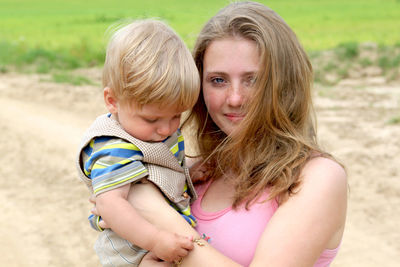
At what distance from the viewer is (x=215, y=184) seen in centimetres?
259

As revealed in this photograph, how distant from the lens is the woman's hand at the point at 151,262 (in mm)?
2121

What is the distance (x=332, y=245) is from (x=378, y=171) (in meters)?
4.45

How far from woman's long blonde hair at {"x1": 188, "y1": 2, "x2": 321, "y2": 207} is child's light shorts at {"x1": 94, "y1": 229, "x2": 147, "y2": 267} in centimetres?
47

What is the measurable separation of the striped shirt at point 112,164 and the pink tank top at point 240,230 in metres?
0.40

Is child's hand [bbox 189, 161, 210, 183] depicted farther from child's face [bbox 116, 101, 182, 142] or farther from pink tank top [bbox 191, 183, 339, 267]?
child's face [bbox 116, 101, 182, 142]

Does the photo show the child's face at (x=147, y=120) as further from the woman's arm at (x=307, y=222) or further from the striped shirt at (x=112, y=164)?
the woman's arm at (x=307, y=222)

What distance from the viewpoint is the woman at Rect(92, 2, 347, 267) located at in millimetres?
2031

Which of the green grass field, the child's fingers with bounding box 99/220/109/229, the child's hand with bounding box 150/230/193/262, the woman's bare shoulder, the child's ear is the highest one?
the child's ear

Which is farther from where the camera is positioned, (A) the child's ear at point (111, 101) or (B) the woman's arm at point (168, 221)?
(A) the child's ear at point (111, 101)

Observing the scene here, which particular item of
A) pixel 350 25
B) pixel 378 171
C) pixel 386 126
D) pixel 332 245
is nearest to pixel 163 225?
pixel 332 245

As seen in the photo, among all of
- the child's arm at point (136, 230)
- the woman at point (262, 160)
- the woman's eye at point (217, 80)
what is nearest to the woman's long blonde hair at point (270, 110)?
the woman at point (262, 160)

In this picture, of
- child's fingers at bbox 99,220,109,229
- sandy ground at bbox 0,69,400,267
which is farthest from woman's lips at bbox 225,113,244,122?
sandy ground at bbox 0,69,400,267

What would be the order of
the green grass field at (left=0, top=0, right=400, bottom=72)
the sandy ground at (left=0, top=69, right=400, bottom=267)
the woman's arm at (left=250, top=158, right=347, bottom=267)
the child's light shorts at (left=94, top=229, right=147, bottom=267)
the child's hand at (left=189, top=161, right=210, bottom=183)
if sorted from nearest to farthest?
1. the woman's arm at (left=250, top=158, right=347, bottom=267)
2. the child's light shorts at (left=94, top=229, right=147, bottom=267)
3. the child's hand at (left=189, top=161, right=210, bottom=183)
4. the sandy ground at (left=0, top=69, right=400, bottom=267)
5. the green grass field at (left=0, top=0, right=400, bottom=72)

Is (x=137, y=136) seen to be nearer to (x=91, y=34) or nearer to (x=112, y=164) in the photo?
(x=112, y=164)
